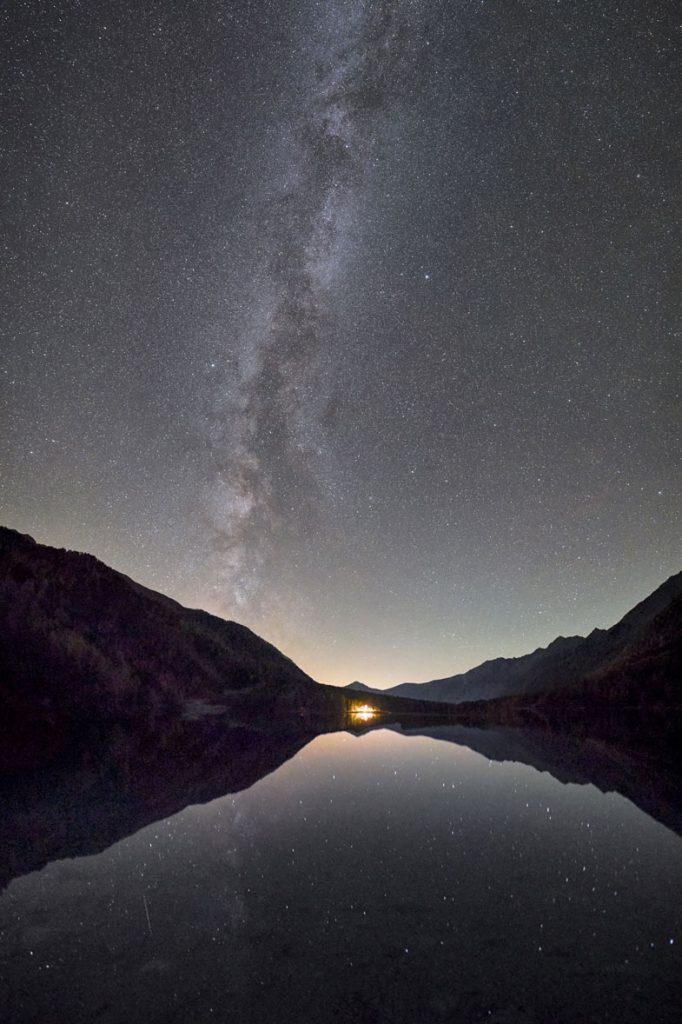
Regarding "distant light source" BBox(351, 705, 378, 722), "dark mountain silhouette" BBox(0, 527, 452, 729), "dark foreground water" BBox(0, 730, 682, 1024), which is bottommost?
"dark foreground water" BBox(0, 730, 682, 1024)

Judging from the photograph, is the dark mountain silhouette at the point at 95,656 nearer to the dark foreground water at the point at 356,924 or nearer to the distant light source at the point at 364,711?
the distant light source at the point at 364,711

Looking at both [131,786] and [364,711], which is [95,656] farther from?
Result: [364,711]

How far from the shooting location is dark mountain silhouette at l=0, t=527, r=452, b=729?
56812 millimetres

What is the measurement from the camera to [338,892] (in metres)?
8.27

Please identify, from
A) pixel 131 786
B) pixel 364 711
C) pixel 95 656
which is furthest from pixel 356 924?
pixel 364 711

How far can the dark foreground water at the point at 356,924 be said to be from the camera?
5.12 m

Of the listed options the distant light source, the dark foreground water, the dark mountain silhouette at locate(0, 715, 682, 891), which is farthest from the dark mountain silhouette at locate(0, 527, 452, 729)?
the dark foreground water

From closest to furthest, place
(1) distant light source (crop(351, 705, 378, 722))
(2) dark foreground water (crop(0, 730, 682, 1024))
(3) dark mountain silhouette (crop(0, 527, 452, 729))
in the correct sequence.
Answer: (2) dark foreground water (crop(0, 730, 682, 1024))
(3) dark mountain silhouette (crop(0, 527, 452, 729))
(1) distant light source (crop(351, 705, 378, 722))

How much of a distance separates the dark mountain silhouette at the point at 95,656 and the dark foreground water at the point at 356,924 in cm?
3809

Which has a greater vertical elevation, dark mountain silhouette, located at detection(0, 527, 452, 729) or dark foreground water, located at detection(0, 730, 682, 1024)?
dark mountain silhouette, located at detection(0, 527, 452, 729)

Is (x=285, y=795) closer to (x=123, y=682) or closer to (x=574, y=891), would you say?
(x=574, y=891)

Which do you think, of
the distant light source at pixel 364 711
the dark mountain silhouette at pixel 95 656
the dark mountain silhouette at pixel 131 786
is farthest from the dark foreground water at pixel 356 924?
the distant light source at pixel 364 711

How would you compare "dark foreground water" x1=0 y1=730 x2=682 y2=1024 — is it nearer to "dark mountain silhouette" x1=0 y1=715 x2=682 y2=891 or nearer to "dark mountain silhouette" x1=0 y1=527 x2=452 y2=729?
"dark mountain silhouette" x1=0 y1=715 x2=682 y2=891

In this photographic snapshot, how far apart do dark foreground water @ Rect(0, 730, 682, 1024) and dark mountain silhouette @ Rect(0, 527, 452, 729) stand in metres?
38.1
